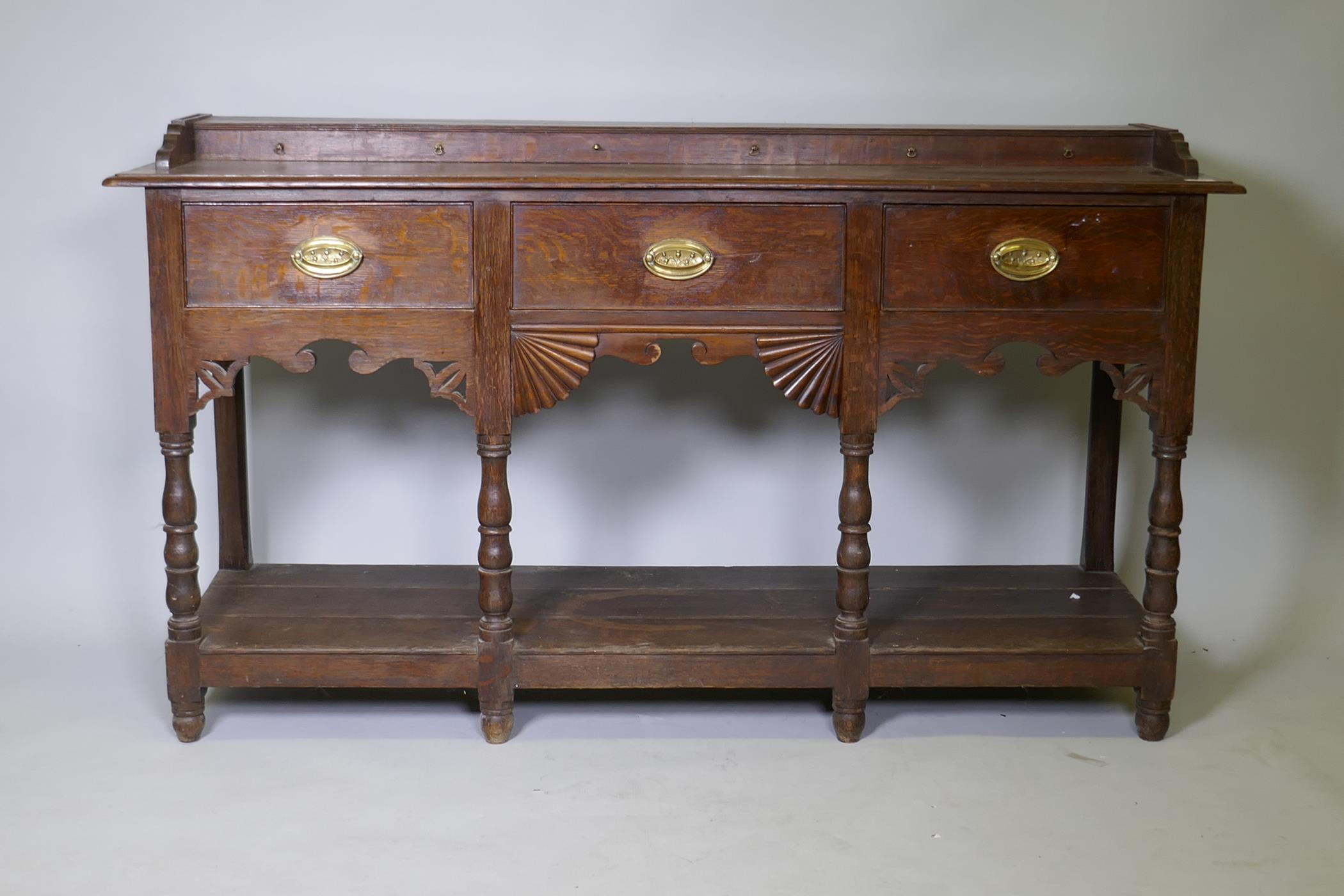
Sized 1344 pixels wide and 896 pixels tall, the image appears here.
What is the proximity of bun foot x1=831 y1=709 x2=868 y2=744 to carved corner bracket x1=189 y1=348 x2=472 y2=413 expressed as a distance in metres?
0.95

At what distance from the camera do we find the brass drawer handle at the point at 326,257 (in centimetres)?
294

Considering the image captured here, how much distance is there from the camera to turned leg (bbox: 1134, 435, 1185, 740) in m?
3.14

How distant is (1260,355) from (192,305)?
251 cm

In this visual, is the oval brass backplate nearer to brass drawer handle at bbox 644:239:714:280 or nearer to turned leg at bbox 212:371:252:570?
brass drawer handle at bbox 644:239:714:280

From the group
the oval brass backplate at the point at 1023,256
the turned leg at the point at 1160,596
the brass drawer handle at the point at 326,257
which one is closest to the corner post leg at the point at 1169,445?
the turned leg at the point at 1160,596

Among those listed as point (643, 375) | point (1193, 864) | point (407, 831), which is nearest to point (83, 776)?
point (407, 831)

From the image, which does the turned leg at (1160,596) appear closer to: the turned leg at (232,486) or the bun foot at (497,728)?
the bun foot at (497,728)

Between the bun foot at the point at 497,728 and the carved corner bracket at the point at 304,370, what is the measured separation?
0.62 m

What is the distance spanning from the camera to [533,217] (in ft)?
9.70

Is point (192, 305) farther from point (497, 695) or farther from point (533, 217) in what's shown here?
A: point (497, 695)

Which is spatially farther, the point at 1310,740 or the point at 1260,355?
the point at 1260,355

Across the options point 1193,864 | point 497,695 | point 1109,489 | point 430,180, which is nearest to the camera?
point 1193,864

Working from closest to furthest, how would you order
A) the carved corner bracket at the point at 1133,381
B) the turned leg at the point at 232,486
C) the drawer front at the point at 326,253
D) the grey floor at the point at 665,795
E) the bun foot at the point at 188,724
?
the grey floor at the point at 665,795, the drawer front at the point at 326,253, the carved corner bracket at the point at 1133,381, the bun foot at the point at 188,724, the turned leg at the point at 232,486

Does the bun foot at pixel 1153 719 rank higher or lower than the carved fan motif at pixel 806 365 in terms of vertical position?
lower
